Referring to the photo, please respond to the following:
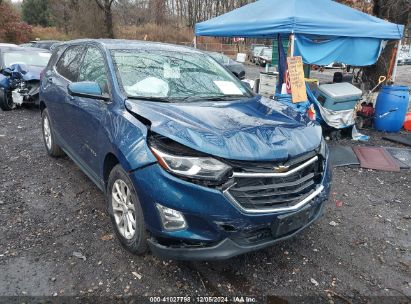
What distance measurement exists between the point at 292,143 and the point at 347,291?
1205 mm

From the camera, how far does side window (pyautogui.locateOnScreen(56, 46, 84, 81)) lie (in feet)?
13.9

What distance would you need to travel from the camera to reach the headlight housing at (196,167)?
240cm

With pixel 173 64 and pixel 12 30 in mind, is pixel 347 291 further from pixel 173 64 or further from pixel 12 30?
pixel 12 30

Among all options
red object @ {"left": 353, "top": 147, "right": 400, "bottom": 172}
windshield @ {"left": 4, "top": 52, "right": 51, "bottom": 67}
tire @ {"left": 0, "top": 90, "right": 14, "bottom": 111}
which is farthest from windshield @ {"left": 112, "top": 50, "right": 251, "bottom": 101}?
Answer: windshield @ {"left": 4, "top": 52, "right": 51, "bottom": 67}

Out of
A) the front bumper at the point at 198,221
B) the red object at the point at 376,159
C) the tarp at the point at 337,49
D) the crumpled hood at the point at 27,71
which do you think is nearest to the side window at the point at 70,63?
the front bumper at the point at 198,221

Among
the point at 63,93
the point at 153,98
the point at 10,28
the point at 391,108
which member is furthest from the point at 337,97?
the point at 10,28

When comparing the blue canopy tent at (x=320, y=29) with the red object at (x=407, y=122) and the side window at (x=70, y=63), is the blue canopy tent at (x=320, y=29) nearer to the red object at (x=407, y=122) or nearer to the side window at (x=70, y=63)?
the red object at (x=407, y=122)

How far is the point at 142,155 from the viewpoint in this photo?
2.57m

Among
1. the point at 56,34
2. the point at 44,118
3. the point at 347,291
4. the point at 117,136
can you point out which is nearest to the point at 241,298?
the point at 347,291

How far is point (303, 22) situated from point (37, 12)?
A: 154 feet

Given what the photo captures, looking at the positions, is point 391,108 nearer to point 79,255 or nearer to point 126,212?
point 126,212

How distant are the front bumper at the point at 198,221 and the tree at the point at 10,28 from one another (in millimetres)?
31302

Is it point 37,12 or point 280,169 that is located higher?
point 37,12

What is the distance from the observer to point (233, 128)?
9.01 ft
